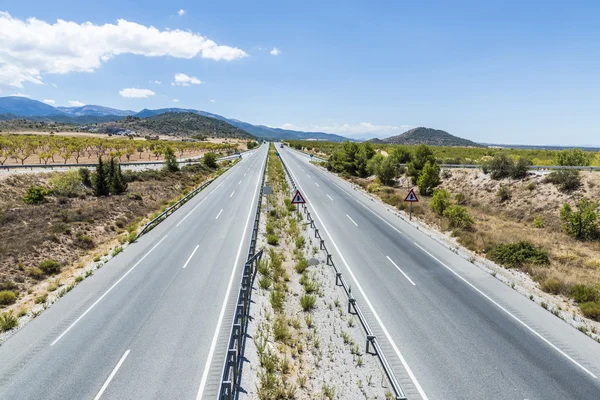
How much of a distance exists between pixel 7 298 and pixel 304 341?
12.1 metres

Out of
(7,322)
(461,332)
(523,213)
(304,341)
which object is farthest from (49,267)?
(523,213)

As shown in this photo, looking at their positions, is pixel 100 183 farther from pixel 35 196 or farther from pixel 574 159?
pixel 574 159

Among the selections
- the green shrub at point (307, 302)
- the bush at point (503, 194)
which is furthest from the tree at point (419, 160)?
the green shrub at point (307, 302)

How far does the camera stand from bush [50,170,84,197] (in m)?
30.8

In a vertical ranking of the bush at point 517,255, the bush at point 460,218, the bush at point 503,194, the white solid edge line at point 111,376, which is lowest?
the white solid edge line at point 111,376

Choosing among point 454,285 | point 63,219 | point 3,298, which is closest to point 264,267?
point 454,285

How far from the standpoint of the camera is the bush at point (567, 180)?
1118 inches

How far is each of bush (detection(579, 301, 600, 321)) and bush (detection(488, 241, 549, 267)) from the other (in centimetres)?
435

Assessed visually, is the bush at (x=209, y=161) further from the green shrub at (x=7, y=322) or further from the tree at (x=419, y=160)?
the green shrub at (x=7, y=322)

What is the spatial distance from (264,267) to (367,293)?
16.1 ft

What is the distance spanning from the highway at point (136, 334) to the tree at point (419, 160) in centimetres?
3417

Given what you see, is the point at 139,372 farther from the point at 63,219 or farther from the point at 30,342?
the point at 63,219

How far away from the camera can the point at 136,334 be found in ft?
32.8

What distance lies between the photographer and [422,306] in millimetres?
11609
